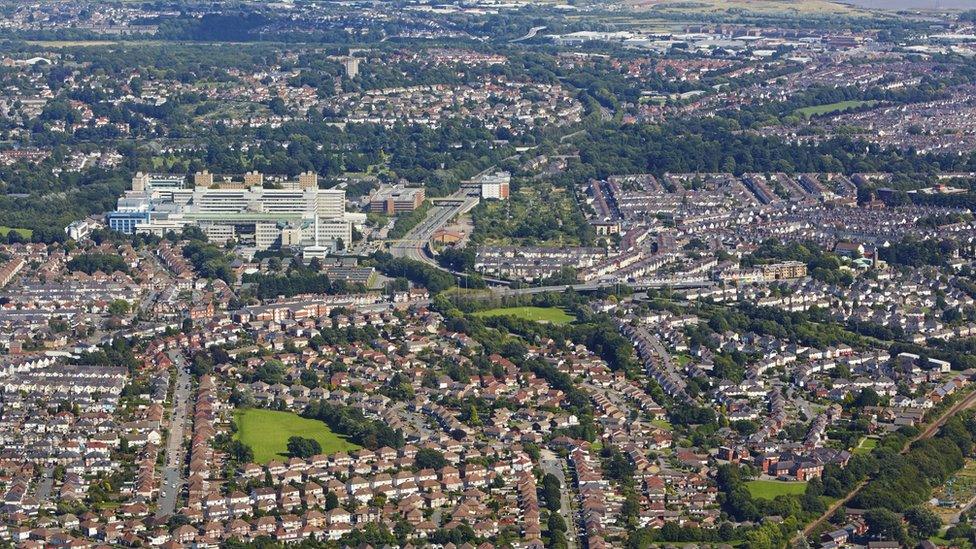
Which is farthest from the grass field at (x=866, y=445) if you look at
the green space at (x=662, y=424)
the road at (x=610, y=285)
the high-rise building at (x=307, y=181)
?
the high-rise building at (x=307, y=181)

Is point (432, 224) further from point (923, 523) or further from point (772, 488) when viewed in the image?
point (923, 523)

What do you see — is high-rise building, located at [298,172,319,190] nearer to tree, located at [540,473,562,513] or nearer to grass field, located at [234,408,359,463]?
grass field, located at [234,408,359,463]

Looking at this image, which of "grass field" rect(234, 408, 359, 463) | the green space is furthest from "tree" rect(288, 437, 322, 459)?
the green space

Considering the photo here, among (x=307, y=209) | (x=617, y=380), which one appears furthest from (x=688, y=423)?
(x=307, y=209)

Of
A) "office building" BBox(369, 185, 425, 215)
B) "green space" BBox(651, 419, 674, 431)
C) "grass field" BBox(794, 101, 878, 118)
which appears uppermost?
"green space" BBox(651, 419, 674, 431)

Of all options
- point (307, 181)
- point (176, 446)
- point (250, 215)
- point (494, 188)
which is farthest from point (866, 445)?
point (494, 188)
